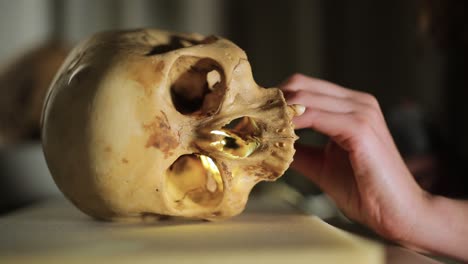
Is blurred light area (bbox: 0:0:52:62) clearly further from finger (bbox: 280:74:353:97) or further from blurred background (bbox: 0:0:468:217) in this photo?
finger (bbox: 280:74:353:97)

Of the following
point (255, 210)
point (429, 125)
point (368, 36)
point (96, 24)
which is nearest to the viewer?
point (255, 210)

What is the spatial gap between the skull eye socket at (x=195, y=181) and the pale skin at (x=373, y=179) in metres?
0.11

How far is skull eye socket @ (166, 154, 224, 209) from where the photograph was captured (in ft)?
1.86

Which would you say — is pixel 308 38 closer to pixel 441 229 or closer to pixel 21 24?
pixel 21 24

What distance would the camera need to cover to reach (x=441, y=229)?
2.20 feet

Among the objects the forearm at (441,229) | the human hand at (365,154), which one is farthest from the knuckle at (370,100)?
the forearm at (441,229)

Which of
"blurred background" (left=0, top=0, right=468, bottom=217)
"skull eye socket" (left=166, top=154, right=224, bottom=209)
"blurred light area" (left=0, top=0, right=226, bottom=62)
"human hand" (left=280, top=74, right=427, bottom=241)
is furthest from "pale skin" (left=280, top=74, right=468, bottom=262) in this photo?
"blurred light area" (left=0, top=0, right=226, bottom=62)

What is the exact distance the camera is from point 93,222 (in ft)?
1.85

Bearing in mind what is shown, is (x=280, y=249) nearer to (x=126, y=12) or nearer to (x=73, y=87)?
(x=73, y=87)

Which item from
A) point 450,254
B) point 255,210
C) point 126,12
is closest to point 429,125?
point 450,254

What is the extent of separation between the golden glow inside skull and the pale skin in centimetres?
8

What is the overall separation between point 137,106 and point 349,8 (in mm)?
1876

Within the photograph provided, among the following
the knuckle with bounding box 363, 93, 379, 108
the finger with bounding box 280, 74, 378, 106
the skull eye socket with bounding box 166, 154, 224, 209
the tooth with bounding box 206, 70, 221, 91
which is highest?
the tooth with bounding box 206, 70, 221, 91

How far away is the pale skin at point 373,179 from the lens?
24.8 inches
